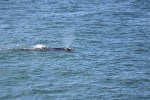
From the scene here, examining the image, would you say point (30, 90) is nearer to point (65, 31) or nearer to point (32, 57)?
point (32, 57)

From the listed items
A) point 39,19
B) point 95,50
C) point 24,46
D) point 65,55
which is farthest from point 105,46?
point 39,19

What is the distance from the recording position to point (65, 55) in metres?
60.8

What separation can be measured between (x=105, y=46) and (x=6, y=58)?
1286 centimetres

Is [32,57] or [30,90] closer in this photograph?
[30,90]

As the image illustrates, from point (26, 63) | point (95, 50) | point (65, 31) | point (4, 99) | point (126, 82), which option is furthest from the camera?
point (65, 31)

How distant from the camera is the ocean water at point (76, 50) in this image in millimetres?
52094

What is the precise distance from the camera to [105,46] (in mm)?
64500

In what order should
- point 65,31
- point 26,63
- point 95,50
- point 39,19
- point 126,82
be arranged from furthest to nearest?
point 39,19 < point 65,31 < point 95,50 < point 26,63 < point 126,82

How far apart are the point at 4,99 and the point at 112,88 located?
1109 cm

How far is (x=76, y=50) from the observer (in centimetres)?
6316

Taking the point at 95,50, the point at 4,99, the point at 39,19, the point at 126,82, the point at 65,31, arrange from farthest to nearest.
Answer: the point at 39,19 → the point at 65,31 → the point at 95,50 → the point at 126,82 → the point at 4,99

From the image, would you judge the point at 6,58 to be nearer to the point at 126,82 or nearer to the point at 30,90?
the point at 30,90

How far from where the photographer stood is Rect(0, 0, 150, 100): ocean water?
171 ft

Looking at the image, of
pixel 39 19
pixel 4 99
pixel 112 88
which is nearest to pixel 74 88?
pixel 112 88
